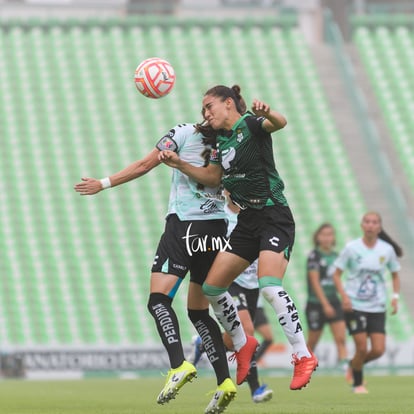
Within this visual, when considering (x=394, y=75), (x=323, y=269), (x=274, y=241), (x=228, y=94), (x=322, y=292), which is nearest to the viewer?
(x=274, y=241)

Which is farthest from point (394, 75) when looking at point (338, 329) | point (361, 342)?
point (361, 342)

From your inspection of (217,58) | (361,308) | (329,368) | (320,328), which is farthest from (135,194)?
(361,308)

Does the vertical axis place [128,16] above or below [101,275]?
above

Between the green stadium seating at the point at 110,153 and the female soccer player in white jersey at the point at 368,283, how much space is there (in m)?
8.22

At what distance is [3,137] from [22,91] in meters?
1.66

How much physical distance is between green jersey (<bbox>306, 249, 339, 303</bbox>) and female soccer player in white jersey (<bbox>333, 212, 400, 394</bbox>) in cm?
254

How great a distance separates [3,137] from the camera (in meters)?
25.9

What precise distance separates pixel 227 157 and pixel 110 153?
16833 mm

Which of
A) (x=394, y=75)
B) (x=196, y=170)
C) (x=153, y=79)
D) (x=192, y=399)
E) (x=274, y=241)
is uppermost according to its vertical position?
(x=394, y=75)

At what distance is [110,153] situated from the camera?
25766mm

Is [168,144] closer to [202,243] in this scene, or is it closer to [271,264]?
[202,243]

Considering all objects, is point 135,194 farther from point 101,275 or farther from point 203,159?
point 203,159

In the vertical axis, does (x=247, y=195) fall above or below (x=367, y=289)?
above

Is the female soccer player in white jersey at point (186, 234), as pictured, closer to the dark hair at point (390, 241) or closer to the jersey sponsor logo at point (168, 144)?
the jersey sponsor logo at point (168, 144)
